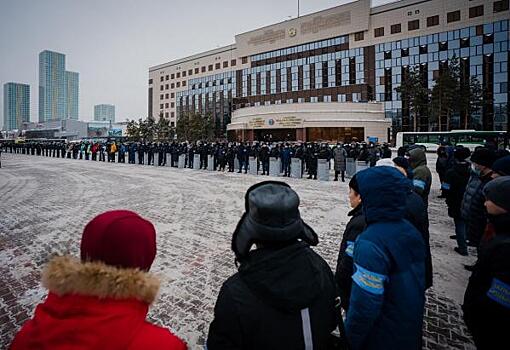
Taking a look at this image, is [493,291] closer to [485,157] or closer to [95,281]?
[95,281]

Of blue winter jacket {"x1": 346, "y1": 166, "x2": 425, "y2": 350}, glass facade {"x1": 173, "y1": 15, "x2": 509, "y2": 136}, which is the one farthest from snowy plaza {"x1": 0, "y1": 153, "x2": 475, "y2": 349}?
glass facade {"x1": 173, "y1": 15, "x2": 509, "y2": 136}

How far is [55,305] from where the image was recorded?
1.21 meters

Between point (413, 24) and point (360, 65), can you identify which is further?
point (360, 65)

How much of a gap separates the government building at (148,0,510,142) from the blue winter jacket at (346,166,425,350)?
156 ft

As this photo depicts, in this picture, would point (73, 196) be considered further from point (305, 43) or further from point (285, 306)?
point (305, 43)

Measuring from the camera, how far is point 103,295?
1.21 metres

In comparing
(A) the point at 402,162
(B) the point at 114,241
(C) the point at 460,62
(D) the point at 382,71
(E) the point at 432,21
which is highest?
(E) the point at 432,21

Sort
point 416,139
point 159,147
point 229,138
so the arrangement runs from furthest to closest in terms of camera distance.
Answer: point 229,138
point 416,139
point 159,147

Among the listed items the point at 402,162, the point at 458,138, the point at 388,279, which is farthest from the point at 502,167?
the point at 458,138

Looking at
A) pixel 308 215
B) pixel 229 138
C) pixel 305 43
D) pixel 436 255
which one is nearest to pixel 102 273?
pixel 436 255

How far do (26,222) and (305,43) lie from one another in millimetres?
65546

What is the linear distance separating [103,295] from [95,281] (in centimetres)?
6

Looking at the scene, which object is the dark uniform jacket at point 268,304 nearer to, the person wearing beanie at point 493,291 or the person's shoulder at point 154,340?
the person's shoulder at point 154,340

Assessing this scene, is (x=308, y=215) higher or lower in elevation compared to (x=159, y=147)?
lower
